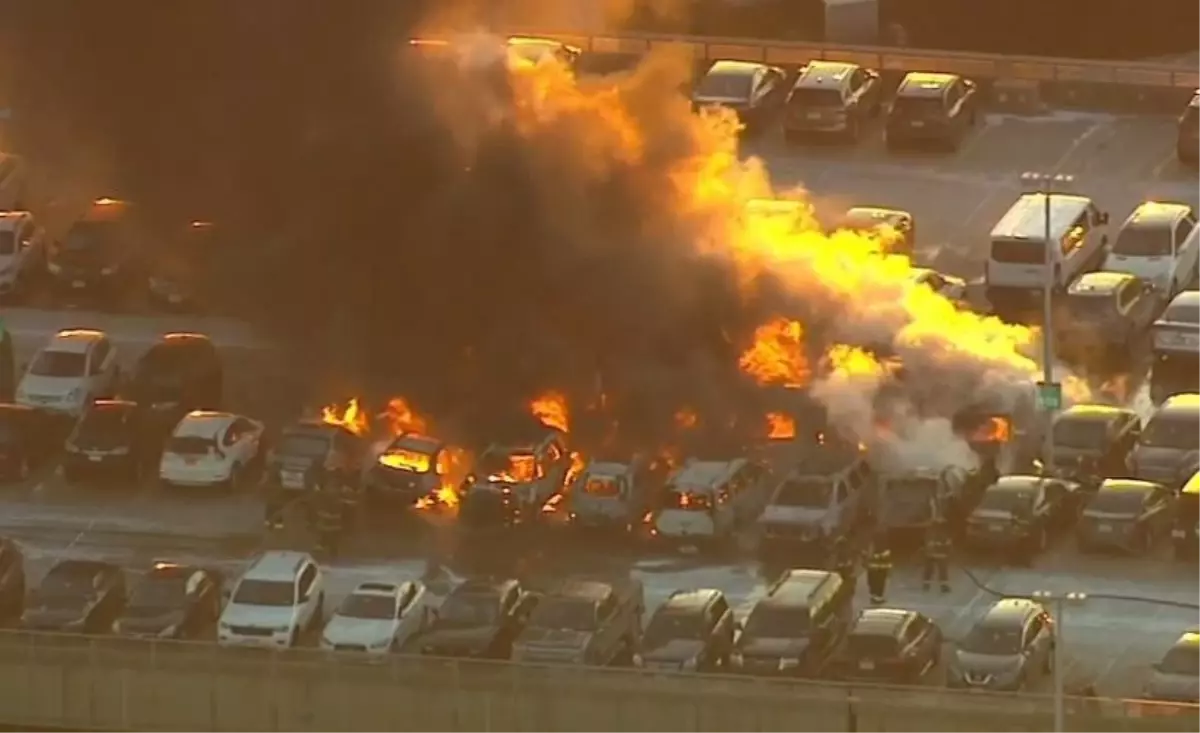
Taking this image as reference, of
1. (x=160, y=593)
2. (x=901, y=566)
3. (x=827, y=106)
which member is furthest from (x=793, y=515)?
(x=827, y=106)

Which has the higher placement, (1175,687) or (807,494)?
(807,494)

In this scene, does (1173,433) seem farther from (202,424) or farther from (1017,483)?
(202,424)

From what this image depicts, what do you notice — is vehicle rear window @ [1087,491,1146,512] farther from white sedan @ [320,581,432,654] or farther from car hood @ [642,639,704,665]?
white sedan @ [320,581,432,654]

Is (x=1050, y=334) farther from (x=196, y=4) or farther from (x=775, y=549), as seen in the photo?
(x=196, y=4)

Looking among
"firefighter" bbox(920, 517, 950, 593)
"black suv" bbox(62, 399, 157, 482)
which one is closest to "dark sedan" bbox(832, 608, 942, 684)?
"firefighter" bbox(920, 517, 950, 593)

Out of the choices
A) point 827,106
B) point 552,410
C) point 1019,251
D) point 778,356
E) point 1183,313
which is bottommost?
point 552,410

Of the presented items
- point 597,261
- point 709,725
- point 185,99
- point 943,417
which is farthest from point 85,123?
point 709,725

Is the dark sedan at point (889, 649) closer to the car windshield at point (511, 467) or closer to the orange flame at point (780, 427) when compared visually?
the orange flame at point (780, 427)
